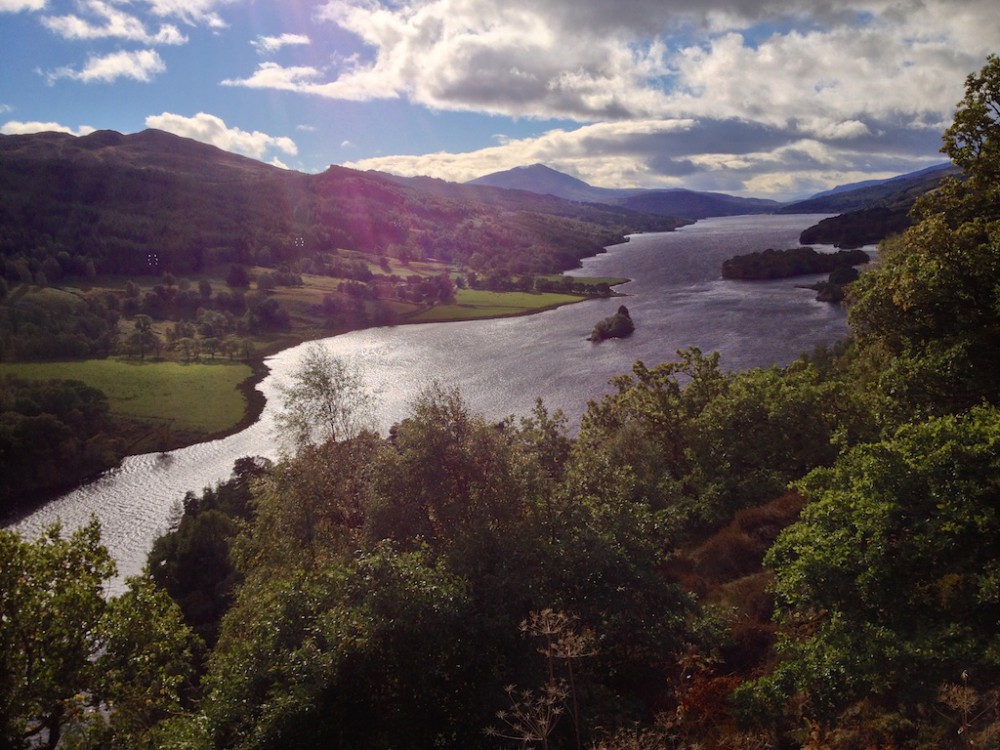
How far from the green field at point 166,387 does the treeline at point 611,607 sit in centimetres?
6501

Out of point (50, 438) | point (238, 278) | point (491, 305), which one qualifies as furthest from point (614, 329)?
point (238, 278)

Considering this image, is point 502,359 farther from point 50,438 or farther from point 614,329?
point 50,438

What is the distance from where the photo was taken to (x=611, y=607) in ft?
50.6

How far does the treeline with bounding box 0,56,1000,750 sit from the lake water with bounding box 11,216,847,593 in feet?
119

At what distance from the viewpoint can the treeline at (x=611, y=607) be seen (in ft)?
37.7

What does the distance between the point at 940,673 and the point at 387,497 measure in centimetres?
1407

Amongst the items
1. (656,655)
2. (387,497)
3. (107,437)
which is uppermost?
(387,497)

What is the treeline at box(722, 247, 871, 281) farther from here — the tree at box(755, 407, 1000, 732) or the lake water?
the tree at box(755, 407, 1000, 732)

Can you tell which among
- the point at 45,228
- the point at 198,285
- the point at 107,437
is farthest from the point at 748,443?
the point at 45,228

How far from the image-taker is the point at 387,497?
19.2 m

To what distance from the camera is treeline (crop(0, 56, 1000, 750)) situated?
11.5 metres

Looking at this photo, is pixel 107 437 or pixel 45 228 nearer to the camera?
pixel 107 437

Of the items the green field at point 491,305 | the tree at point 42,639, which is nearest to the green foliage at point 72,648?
the tree at point 42,639

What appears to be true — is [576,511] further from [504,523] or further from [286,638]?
[286,638]
